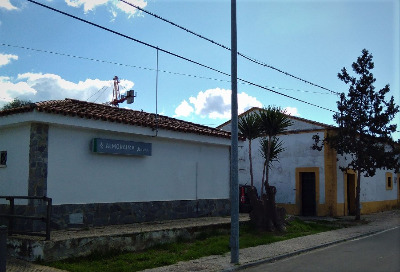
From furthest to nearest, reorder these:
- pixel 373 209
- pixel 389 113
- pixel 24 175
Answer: pixel 373 209 → pixel 389 113 → pixel 24 175

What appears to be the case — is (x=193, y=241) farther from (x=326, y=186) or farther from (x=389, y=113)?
(x=389, y=113)

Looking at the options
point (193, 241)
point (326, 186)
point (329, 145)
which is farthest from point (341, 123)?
point (193, 241)

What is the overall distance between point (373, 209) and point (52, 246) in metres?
22.8

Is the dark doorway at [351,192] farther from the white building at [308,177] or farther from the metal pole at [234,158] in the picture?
the metal pole at [234,158]

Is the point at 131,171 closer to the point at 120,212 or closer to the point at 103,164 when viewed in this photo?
the point at 103,164

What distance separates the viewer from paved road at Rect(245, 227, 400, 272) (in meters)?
9.31

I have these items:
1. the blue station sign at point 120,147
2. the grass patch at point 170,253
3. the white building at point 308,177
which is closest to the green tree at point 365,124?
the white building at point 308,177

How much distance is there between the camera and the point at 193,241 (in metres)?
12.5

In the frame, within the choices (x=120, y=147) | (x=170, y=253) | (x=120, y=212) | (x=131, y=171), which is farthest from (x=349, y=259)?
(x=120, y=147)

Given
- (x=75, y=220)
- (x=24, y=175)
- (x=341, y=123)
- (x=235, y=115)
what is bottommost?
(x=75, y=220)

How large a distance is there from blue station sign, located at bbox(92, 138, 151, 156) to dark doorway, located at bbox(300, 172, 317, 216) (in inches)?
475

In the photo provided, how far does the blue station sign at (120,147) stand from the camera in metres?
12.0

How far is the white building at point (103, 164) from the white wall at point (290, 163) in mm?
8200

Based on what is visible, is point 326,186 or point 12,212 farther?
point 326,186
